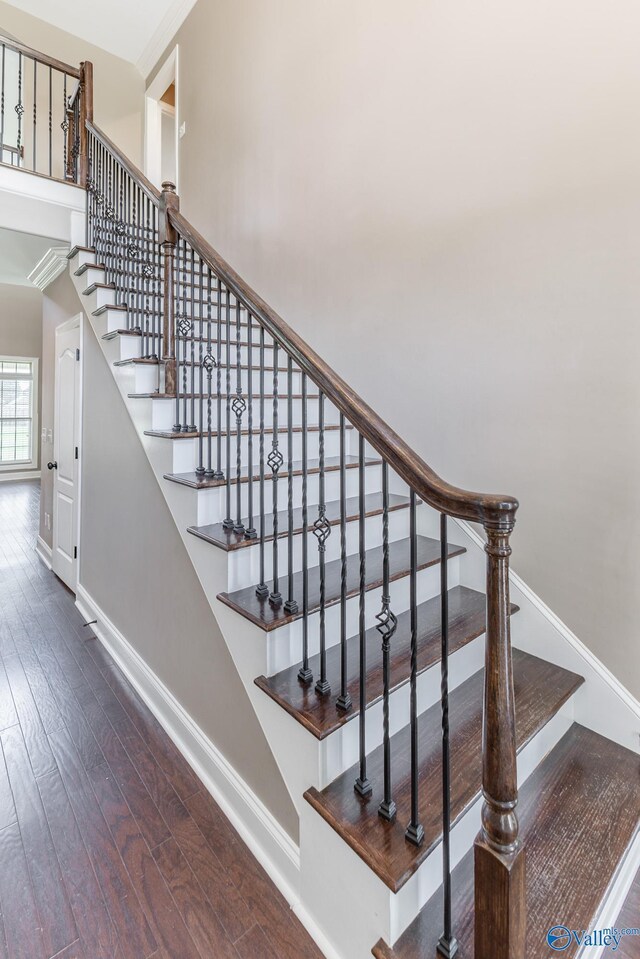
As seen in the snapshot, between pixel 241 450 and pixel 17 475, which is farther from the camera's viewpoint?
pixel 17 475

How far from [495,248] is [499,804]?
6.73 ft

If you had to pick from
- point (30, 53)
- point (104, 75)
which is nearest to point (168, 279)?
point (30, 53)

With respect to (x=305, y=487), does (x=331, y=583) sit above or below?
below

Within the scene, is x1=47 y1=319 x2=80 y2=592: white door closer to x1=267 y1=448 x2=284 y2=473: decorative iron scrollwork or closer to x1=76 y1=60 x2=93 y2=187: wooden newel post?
x1=76 y1=60 x2=93 y2=187: wooden newel post

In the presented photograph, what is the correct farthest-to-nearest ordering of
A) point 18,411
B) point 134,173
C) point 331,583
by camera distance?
point 18,411
point 134,173
point 331,583

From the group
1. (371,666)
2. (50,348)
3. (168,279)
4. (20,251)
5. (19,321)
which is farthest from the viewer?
(19,321)

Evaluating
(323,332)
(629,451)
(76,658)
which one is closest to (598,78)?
(629,451)

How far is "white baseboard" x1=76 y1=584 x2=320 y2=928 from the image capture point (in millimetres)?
1459

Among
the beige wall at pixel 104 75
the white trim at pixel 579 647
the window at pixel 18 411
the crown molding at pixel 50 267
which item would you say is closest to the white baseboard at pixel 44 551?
the crown molding at pixel 50 267

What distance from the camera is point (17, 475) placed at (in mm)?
9141

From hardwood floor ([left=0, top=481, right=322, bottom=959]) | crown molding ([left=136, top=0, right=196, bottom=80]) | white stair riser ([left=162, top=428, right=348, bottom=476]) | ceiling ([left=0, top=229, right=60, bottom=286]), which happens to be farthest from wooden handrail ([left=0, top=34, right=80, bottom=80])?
hardwood floor ([left=0, top=481, right=322, bottom=959])

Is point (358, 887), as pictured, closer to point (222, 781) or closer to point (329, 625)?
point (329, 625)

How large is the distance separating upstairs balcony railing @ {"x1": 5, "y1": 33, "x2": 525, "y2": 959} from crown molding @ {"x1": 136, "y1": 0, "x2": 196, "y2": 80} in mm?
1929

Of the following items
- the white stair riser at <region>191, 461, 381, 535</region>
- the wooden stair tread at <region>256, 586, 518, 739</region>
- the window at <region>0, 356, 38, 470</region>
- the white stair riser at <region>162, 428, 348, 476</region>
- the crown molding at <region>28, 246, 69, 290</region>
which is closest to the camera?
the wooden stair tread at <region>256, 586, 518, 739</region>
